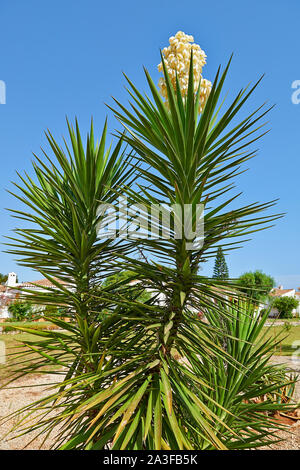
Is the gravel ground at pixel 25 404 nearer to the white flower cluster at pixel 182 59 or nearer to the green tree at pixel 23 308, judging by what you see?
the green tree at pixel 23 308

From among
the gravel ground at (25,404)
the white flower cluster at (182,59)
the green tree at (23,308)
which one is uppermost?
the white flower cluster at (182,59)

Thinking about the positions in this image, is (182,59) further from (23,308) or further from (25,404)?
(25,404)

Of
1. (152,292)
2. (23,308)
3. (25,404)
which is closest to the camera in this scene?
(152,292)

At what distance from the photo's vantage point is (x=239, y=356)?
86.4 inches

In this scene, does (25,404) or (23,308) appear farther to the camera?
(25,404)

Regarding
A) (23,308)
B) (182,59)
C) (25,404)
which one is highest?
(182,59)

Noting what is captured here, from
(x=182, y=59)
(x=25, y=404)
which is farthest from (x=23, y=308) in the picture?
(x=25, y=404)

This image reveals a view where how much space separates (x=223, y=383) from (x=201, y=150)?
52.8 inches

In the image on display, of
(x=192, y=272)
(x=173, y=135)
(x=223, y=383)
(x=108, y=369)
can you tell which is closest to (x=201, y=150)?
(x=173, y=135)

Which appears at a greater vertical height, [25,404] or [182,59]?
[182,59]

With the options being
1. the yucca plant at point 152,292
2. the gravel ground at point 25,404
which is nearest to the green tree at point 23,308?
the yucca plant at point 152,292

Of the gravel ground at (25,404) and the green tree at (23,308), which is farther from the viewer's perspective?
the gravel ground at (25,404)

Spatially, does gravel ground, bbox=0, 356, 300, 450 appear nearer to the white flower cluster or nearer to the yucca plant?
the yucca plant

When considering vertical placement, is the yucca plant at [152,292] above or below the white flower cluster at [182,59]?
below
